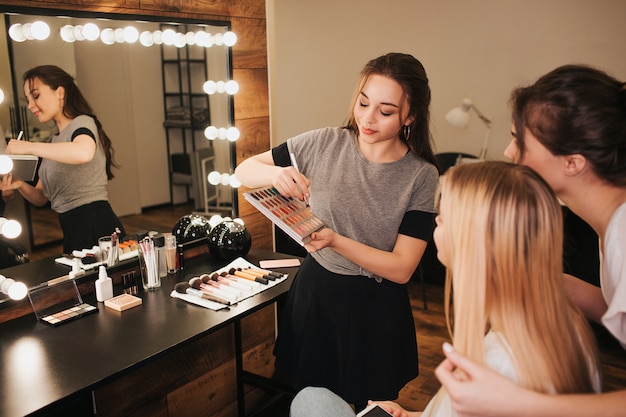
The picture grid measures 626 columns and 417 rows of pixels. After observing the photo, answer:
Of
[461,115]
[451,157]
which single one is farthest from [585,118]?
[451,157]

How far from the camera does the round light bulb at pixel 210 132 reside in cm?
224

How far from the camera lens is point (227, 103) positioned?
2.26 meters

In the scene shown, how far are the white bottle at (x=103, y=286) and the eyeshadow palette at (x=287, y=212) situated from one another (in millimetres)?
553

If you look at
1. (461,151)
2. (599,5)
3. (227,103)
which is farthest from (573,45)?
(227,103)

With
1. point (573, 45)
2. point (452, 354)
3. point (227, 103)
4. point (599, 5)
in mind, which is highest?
point (599, 5)

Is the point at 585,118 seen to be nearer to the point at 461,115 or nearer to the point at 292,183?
the point at 292,183

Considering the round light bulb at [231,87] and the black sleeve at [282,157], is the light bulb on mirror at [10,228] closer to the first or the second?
the black sleeve at [282,157]

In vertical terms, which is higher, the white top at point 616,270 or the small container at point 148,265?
the white top at point 616,270

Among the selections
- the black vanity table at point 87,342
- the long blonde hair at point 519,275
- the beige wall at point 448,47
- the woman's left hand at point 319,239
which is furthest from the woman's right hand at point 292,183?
the beige wall at point 448,47

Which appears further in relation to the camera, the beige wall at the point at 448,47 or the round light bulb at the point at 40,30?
the beige wall at the point at 448,47

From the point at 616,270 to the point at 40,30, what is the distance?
162 centimetres

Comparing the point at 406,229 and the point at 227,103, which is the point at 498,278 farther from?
the point at 227,103

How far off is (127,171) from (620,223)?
157 cm

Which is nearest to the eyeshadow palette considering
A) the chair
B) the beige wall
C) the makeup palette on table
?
the makeup palette on table
